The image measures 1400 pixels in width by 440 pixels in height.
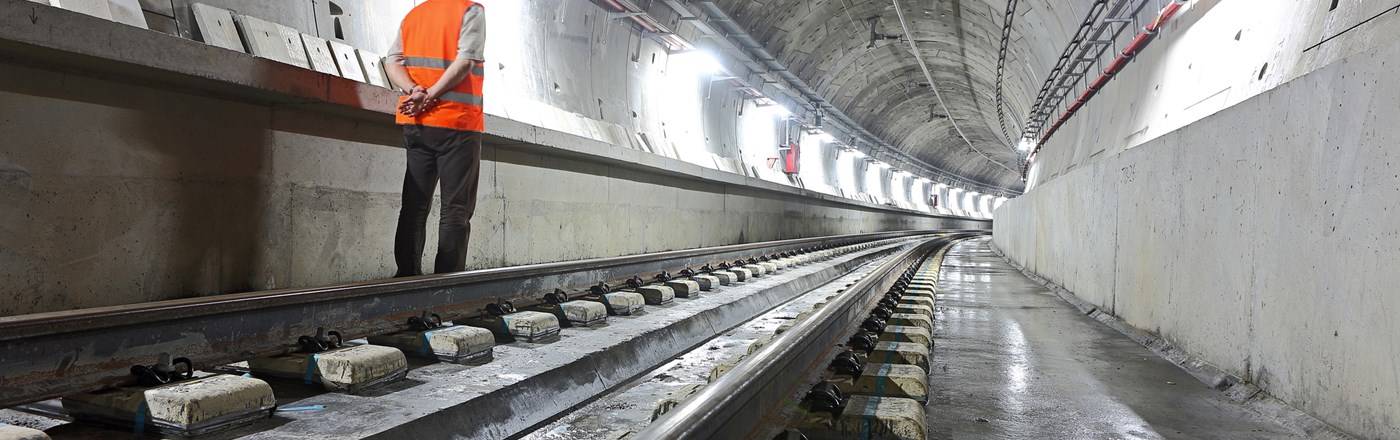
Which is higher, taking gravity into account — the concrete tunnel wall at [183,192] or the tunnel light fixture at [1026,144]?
the tunnel light fixture at [1026,144]

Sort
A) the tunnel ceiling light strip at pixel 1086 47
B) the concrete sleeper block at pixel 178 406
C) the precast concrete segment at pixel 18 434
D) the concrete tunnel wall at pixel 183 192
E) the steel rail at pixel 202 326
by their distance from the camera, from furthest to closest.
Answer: the tunnel ceiling light strip at pixel 1086 47
the concrete tunnel wall at pixel 183 192
the steel rail at pixel 202 326
the concrete sleeper block at pixel 178 406
the precast concrete segment at pixel 18 434

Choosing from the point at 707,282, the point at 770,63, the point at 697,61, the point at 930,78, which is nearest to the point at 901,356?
the point at 707,282

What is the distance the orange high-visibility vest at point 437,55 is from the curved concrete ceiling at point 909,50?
7443 mm

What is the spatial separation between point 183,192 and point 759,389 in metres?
3.34

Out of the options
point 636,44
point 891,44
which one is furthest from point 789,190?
point 636,44

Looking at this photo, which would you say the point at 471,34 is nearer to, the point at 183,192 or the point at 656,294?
the point at 183,192

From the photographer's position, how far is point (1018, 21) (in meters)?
12.8

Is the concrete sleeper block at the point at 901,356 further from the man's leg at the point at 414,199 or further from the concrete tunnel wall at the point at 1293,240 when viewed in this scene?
the man's leg at the point at 414,199

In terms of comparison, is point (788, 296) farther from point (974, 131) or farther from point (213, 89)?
point (974, 131)

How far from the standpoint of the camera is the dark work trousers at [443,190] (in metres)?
4.90

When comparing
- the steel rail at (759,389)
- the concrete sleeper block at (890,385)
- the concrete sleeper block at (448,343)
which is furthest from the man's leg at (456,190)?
the concrete sleeper block at (890,385)

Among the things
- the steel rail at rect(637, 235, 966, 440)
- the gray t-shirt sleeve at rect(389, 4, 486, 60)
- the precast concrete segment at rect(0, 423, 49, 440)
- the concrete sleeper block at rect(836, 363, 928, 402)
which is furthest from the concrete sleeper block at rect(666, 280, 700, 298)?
the precast concrete segment at rect(0, 423, 49, 440)

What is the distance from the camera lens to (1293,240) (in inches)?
114

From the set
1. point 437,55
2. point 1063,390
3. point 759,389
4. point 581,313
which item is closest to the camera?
point 759,389
